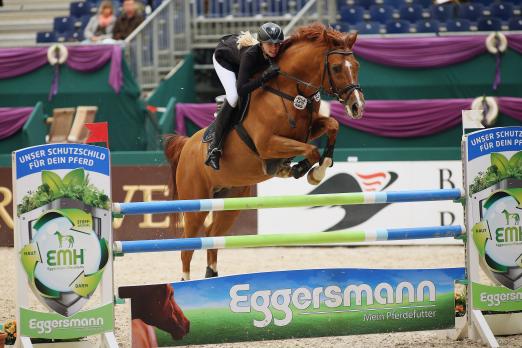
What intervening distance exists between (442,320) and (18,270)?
2668mm

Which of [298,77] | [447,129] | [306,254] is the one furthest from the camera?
[447,129]

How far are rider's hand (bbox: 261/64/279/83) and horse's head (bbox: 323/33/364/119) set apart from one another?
0.45m

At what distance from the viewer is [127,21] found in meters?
13.4

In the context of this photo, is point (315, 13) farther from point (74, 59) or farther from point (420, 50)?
point (74, 59)

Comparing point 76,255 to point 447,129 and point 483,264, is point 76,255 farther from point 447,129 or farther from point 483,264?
point 447,129

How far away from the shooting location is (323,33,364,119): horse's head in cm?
596

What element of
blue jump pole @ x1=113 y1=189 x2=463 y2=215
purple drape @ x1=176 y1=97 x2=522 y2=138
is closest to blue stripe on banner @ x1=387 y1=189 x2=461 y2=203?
blue jump pole @ x1=113 y1=189 x2=463 y2=215

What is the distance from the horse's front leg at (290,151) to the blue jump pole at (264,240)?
755 mm

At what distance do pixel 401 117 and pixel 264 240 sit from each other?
692cm

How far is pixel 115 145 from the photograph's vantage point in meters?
12.6

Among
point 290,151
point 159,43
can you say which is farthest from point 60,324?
point 159,43

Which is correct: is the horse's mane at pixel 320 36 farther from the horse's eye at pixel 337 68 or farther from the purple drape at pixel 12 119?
the purple drape at pixel 12 119

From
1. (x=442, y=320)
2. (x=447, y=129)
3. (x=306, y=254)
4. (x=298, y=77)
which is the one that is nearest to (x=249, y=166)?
(x=298, y=77)

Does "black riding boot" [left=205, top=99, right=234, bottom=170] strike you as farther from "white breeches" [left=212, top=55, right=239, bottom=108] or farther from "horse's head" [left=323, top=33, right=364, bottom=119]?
"horse's head" [left=323, top=33, right=364, bottom=119]
